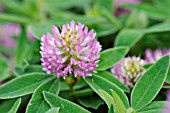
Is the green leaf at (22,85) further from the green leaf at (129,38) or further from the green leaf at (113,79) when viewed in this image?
the green leaf at (129,38)

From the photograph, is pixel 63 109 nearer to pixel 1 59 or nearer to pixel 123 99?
pixel 123 99

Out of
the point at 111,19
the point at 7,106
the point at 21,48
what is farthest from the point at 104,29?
the point at 7,106

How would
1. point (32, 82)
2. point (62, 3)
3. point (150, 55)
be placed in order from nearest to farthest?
point (32, 82) < point (150, 55) < point (62, 3)

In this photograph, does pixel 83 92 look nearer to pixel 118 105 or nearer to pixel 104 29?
pixel 118 105

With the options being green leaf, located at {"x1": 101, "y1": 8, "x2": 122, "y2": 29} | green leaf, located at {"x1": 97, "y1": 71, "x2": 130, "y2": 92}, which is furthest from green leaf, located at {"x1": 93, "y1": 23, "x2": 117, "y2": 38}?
green leaf, located at {"x1": 97, "y1": 71, "x2": 130, "y2": 92}

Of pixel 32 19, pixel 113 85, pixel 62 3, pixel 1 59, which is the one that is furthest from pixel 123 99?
pixel 62 3

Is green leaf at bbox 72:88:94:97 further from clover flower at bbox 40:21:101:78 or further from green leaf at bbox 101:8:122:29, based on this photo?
green leaf at bbox 101:8:122:29

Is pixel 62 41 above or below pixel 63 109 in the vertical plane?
above
